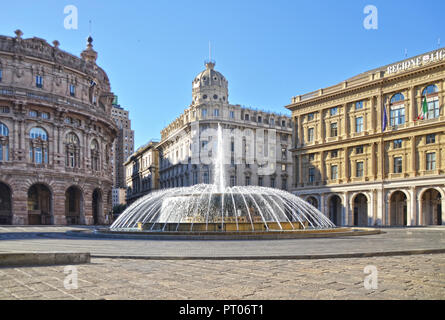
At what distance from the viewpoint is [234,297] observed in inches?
230

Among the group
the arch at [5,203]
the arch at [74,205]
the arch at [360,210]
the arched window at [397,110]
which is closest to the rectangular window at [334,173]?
the arch at [360,210]

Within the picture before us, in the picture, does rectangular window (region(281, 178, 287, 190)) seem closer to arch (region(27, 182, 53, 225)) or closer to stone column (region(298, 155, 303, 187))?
stone column (region(298, 155, 303, 187))

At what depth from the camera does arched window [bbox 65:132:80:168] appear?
4816 centimetres

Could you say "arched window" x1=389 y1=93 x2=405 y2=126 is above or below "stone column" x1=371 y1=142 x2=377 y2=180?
above

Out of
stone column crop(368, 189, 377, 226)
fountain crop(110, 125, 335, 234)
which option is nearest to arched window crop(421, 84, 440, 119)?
stone column crop(368, 189, 377, 226)

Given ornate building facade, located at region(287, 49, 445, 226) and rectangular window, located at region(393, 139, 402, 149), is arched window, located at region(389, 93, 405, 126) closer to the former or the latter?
ornate building facade, located at region(287, 49, 445, 226)

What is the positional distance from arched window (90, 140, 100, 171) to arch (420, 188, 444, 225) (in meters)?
40.2

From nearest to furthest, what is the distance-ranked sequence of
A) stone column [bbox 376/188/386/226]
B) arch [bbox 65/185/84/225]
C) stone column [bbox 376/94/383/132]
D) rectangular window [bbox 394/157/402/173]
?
rectangular window [bbox 394/157/402/173], stone column [bbox 376/188/386/226], stone column [bbox 376/94/383/132], arch [bbox 65/185/84/225]

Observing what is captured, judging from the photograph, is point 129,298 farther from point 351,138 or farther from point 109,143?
point 109,143

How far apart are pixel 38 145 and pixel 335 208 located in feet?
120

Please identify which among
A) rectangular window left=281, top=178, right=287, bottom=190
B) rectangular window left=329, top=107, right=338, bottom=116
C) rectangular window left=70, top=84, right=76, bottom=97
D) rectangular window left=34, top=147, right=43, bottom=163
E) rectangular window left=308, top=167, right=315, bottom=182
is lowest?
rectangular window left=281, top=178, right=287, bottom=190

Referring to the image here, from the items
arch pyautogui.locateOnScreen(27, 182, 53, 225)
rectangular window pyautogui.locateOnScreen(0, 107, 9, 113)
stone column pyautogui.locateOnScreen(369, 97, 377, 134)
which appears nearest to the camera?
stone column pyautogui.locateOnScreen(369, 97, 377, 134)

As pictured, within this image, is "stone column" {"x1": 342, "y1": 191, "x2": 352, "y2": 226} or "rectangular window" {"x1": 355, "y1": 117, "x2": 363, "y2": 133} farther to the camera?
"stone column" {"x1": 342, "y1": 191, "x2": 352, "y2": 226}

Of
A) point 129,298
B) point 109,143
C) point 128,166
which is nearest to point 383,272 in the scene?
point 129,298
